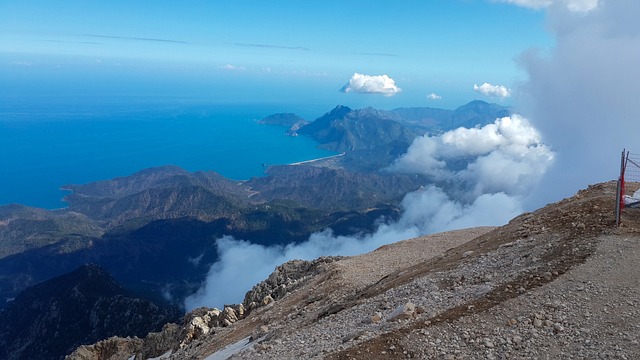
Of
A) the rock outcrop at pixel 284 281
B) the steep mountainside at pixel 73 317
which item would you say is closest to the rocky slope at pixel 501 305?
the rock outcrop at pixel 284 281

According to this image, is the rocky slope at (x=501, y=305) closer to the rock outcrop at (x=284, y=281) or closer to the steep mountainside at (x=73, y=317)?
the rock outcrop at (x=284, y=281)

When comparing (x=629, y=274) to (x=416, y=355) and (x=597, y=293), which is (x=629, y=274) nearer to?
(x=597, y=293)

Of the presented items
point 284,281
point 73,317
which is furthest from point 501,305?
point 73,317

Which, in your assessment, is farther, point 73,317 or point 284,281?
point 73,317

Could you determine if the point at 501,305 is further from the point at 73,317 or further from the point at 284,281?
the point at 73,317

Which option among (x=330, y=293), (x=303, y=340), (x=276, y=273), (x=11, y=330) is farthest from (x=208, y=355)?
(x=11, y=330)

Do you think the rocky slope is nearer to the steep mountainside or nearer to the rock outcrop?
the rock outcrop

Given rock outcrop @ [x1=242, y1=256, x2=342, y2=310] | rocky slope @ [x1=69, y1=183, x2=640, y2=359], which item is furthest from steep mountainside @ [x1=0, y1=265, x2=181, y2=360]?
rocky slope @ [x1=69, y1=183, x2=640, y2=359]
